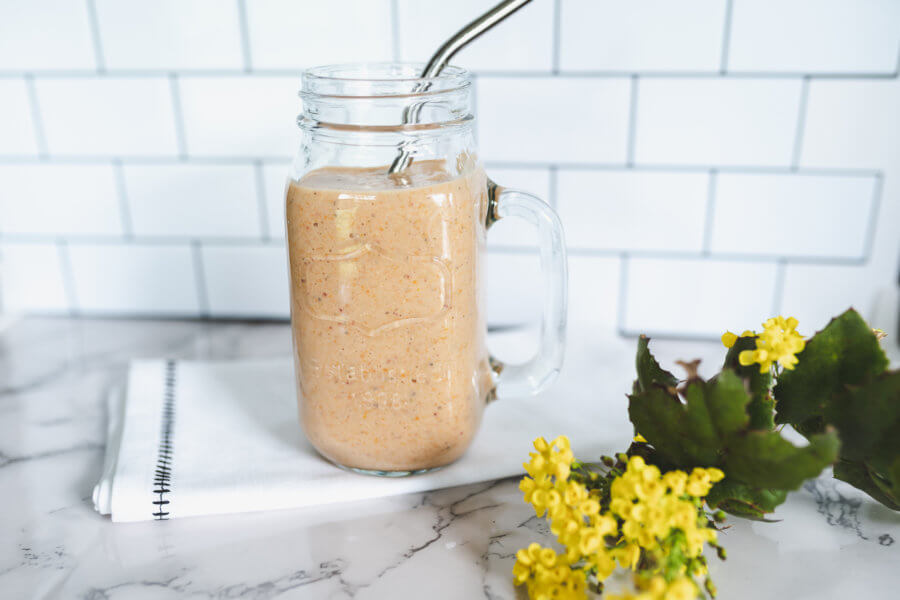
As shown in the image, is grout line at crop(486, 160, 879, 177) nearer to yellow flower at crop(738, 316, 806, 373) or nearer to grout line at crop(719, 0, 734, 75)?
grout line at crop(719, 0, 734, 75)

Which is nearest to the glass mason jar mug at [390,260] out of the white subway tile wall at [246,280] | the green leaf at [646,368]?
the green leaf at [646,368]

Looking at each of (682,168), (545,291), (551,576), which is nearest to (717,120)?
(682,168)

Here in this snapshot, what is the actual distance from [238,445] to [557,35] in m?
0.49

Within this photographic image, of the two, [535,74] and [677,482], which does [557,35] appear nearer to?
[535,74]

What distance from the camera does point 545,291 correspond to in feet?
2.00

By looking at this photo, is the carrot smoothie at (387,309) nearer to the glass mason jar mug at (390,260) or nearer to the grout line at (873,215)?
the glass mason jar mug at (390,260)

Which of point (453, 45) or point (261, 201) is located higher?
point (453, 45)

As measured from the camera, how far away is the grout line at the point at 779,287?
2.65 ft

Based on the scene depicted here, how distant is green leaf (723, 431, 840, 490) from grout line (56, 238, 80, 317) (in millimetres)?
780

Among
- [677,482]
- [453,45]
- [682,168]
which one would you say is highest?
[453,45]

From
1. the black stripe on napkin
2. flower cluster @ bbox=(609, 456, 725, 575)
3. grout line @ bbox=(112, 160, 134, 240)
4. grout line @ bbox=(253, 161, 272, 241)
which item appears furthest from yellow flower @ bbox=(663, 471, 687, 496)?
grout line @ bbox=(112, 160, 134, 240)

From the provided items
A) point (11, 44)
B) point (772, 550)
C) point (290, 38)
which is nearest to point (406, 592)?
point (772, 550)

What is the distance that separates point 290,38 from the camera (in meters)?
0.77

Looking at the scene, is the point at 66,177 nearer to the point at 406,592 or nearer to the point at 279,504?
the point at 279,504
